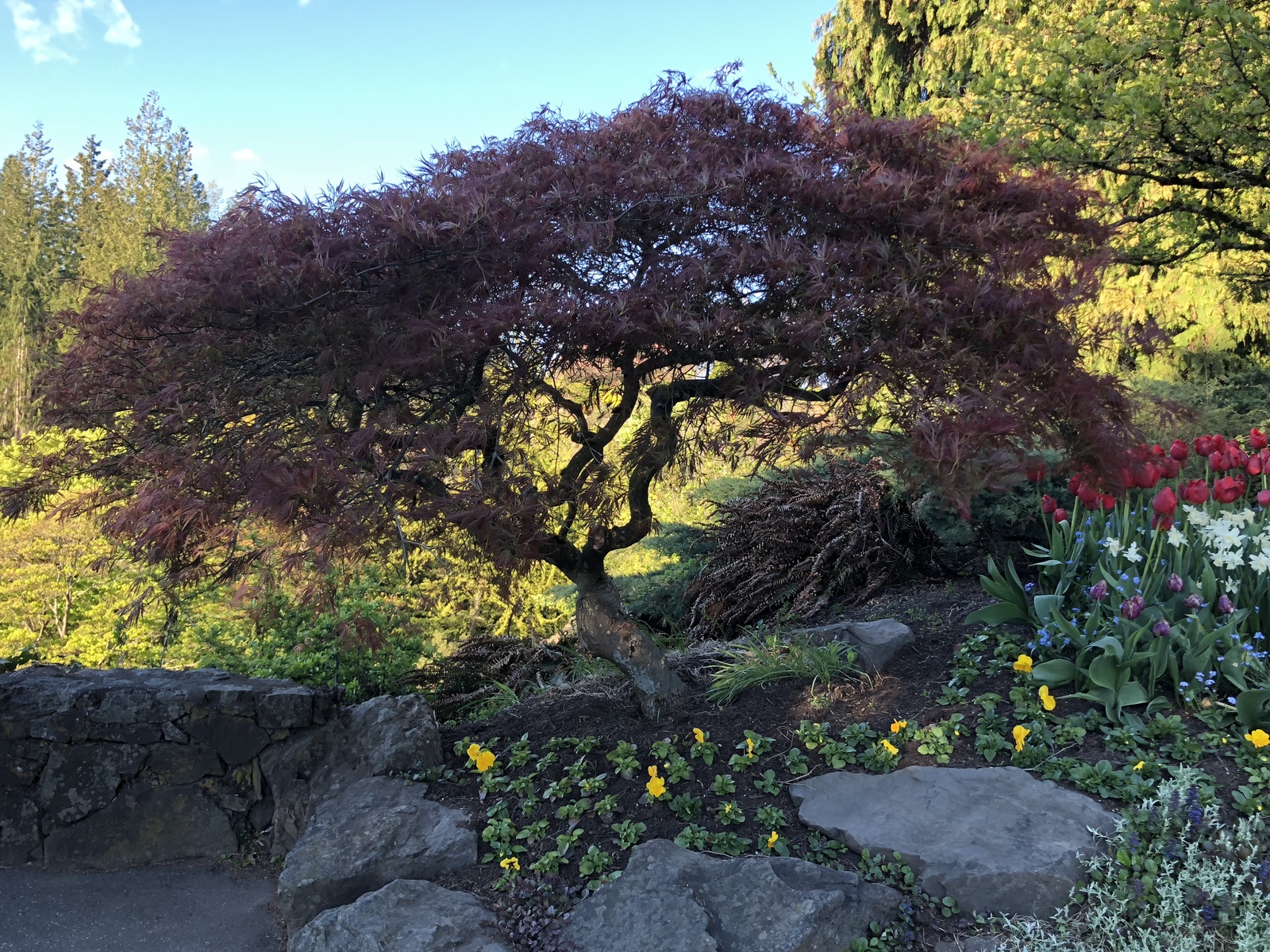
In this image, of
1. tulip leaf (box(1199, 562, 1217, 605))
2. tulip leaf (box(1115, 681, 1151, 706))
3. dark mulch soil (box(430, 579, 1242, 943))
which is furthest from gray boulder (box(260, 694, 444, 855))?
tulip leaf (box(1199, 562, 1217, 605))

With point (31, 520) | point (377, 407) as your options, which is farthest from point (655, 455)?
point (31, 520)

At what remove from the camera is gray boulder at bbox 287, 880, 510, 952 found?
2.62 metres

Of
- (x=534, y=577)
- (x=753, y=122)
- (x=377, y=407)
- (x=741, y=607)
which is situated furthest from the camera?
(x=534, y=577)

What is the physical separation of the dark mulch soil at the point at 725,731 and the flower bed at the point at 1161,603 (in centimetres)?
22

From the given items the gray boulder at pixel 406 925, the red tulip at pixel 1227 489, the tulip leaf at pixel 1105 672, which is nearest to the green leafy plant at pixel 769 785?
the gray boulder at pixel 406 925

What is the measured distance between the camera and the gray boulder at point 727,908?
2.50 meters

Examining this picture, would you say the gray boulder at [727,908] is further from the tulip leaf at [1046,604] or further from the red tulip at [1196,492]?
the red tulip at [1196,492]

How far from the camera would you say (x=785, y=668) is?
3.93 metres

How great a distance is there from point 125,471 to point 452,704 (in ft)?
8.82

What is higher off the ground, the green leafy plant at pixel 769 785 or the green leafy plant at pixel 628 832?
the green leafy plant at pixel 769 785

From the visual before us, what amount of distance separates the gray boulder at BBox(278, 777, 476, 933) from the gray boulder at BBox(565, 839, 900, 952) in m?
0.69

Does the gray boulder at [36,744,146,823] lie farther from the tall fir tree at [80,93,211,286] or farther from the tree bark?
the tall fir tree at [80,93,211,286]

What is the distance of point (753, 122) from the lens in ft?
10.5

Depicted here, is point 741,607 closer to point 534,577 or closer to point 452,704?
point 452,704
